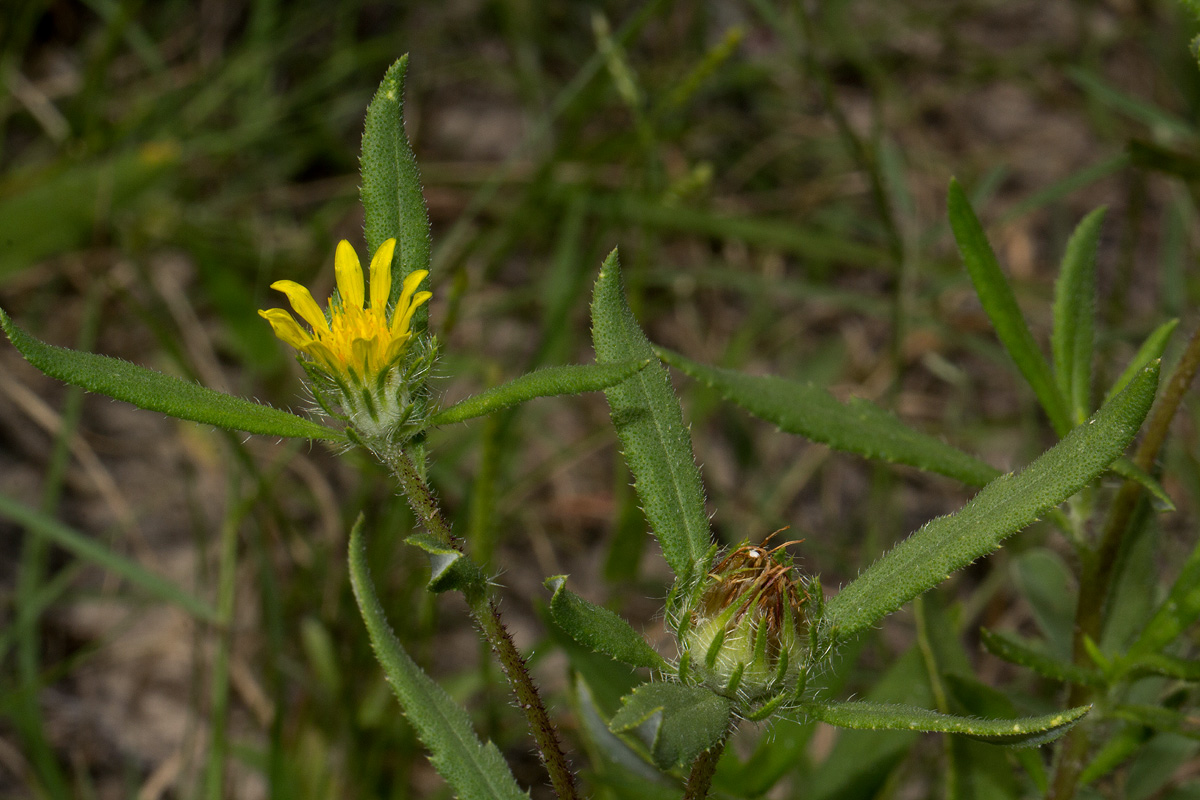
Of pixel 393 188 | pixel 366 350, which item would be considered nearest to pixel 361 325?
pixel 366 350

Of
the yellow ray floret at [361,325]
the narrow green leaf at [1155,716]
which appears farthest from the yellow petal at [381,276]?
the narrow green leaf at [1155,716]

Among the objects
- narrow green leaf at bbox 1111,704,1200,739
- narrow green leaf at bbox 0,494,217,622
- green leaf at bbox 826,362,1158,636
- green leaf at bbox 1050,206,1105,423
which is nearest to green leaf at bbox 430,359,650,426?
green leaf at bbox 826,362,1158,636

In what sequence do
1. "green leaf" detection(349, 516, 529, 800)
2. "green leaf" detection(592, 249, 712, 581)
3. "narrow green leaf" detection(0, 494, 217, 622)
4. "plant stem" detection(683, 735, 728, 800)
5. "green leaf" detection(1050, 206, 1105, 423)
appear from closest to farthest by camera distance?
"green leaf" detection(349, 516, 529, 800) → "plant stem" detection(683, 735, 728, 800) → "green leaf" detection(592, 249, 712, 581) → "green leaf" detection(1050, 206, 1105, 423) → "narrow green leaf" detection(0, 494, 217, 622)

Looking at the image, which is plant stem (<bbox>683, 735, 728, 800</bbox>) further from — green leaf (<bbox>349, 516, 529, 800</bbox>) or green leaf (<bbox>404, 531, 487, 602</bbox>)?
green leaf (<bbox>404, 531, 487, 602</bbox>)

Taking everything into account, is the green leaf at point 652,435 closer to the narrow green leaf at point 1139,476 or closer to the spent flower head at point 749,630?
the spent flower head at point 749,630

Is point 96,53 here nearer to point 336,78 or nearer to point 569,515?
point 336,78

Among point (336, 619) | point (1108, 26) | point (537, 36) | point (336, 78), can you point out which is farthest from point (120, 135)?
point (1108, 26)
